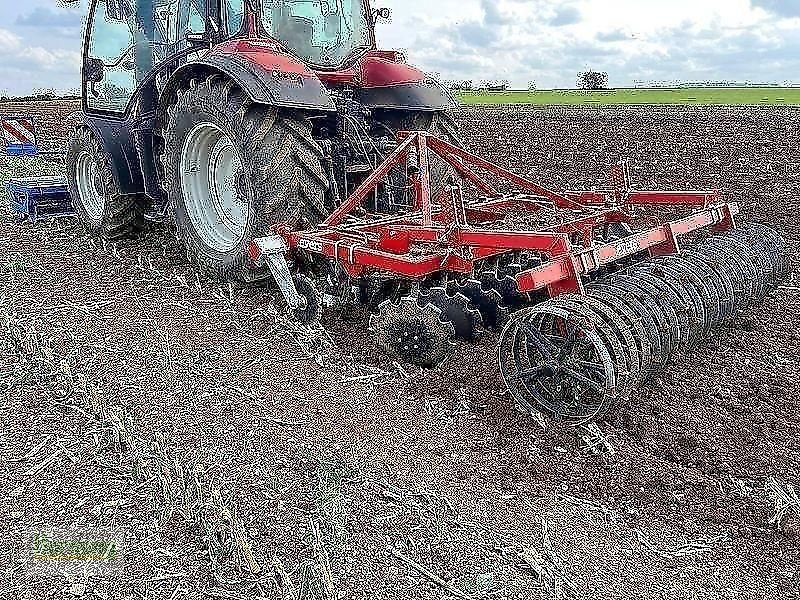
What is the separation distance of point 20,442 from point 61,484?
436 millimetres

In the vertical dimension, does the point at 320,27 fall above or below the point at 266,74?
above

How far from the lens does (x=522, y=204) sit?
459cm

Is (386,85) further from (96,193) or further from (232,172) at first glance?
(96,193)

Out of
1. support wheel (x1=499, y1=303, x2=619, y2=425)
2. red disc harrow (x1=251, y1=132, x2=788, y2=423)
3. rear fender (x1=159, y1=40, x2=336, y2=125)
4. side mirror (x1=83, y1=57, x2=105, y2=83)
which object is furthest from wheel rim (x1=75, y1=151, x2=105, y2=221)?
support wheel (x1=499, y1=303, x2=619, y2=425)

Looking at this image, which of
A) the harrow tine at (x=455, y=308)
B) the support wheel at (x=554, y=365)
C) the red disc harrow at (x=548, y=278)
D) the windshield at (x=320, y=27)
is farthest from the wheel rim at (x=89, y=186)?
the support wheel at (x=554, y=365)

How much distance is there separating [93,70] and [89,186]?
0.96 m

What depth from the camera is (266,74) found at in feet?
13.4

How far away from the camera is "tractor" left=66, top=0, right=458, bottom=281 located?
4176 millimetres

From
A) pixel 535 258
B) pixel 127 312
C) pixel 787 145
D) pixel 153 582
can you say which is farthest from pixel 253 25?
pixel 787 145

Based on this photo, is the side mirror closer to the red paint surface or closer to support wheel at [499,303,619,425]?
the red paint surface

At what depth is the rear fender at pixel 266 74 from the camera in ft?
13.2

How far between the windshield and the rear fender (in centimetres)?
49

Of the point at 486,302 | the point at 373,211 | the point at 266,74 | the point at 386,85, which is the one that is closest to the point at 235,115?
the point at 266,74

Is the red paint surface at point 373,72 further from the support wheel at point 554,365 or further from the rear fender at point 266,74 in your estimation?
the support wheel at point 554,365
